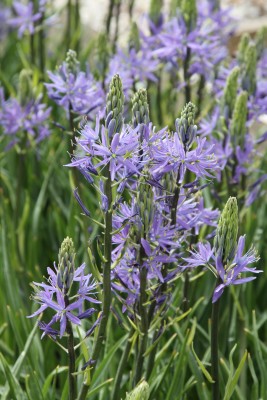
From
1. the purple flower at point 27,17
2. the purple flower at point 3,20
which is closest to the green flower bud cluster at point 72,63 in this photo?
the purple flower at point 27,17

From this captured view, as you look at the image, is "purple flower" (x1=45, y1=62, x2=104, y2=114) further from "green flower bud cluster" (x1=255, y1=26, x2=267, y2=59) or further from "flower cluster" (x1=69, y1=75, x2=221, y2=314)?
"green flower bud cluster" (x1=255, y1=26, x2=267, y2=59)

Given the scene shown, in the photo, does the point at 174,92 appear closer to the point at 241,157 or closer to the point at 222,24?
the point at 222,24

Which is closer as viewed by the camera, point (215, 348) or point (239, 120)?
point (215, 348)

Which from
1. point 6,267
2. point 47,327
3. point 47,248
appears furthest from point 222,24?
point 47,327

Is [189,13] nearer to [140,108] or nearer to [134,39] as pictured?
[134,39]

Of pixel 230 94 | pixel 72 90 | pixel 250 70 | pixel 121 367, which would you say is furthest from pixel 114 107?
pixel 250 70
